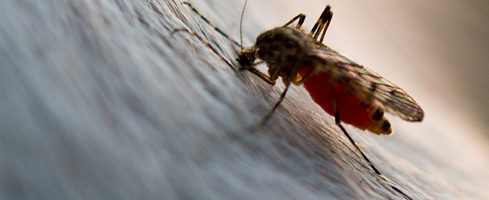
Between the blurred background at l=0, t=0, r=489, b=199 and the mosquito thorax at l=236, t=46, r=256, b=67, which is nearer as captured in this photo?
the blurred background at l=0, t=0, r=489, b=199

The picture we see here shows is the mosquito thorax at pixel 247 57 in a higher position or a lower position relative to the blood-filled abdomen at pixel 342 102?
lower

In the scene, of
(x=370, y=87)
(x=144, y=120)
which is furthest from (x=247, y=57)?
(x=144, y=120)

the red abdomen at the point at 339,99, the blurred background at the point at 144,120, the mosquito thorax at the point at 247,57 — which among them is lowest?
the blurred background at the point at 144,120

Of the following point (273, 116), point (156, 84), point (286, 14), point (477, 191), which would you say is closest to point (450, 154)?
point (477, 191)

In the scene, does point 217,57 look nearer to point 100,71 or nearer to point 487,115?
point 100,71

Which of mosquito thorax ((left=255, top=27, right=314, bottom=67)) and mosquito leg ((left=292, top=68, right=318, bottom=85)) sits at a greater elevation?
mosquito thorax ((left=255, top=27, right=314, bottom=67))

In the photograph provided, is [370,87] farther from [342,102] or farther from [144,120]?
[144,120]

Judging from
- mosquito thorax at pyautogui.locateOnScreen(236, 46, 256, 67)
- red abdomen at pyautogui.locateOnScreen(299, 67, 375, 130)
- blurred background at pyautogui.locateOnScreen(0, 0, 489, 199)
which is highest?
red abdomen at pyautogui.locateOnScreen(299, 67, 375, 130)

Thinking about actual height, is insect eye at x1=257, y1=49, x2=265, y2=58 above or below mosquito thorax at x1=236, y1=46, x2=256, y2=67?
above
